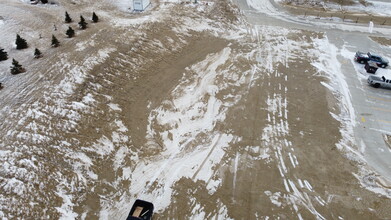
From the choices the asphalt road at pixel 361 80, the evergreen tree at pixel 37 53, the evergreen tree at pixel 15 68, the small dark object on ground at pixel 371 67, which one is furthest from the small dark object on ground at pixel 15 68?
the small dark object on ground at pixel 371 67

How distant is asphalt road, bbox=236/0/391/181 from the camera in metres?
16.0

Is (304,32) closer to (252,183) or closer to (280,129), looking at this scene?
(280,129)

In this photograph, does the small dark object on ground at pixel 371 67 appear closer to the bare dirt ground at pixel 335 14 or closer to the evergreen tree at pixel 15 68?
the bare dirt ground at pixel 335 14

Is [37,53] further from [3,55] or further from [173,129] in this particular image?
[173,129]

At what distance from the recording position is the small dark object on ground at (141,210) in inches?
456

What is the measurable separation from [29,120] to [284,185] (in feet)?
50.1

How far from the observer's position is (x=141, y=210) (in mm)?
11812

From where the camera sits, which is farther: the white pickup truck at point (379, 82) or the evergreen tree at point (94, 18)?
the evergreen tree at point (94, 18)

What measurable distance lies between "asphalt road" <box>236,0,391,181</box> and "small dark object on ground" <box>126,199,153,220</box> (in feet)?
43.1

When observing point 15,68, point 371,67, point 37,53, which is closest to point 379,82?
point 371,67

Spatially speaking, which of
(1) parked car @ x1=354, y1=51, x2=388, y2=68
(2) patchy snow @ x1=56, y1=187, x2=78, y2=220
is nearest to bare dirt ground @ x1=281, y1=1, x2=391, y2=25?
(1) parked car @ x1=354, y1=51, x2=388, y2=68

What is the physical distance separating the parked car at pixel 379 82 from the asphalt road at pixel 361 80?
1.32 ft

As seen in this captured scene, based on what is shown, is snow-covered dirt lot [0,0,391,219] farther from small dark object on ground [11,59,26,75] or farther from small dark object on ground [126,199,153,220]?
small dark object on ground [126,199,153,220]

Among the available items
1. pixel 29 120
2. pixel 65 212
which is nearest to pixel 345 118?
pixel 65 212
